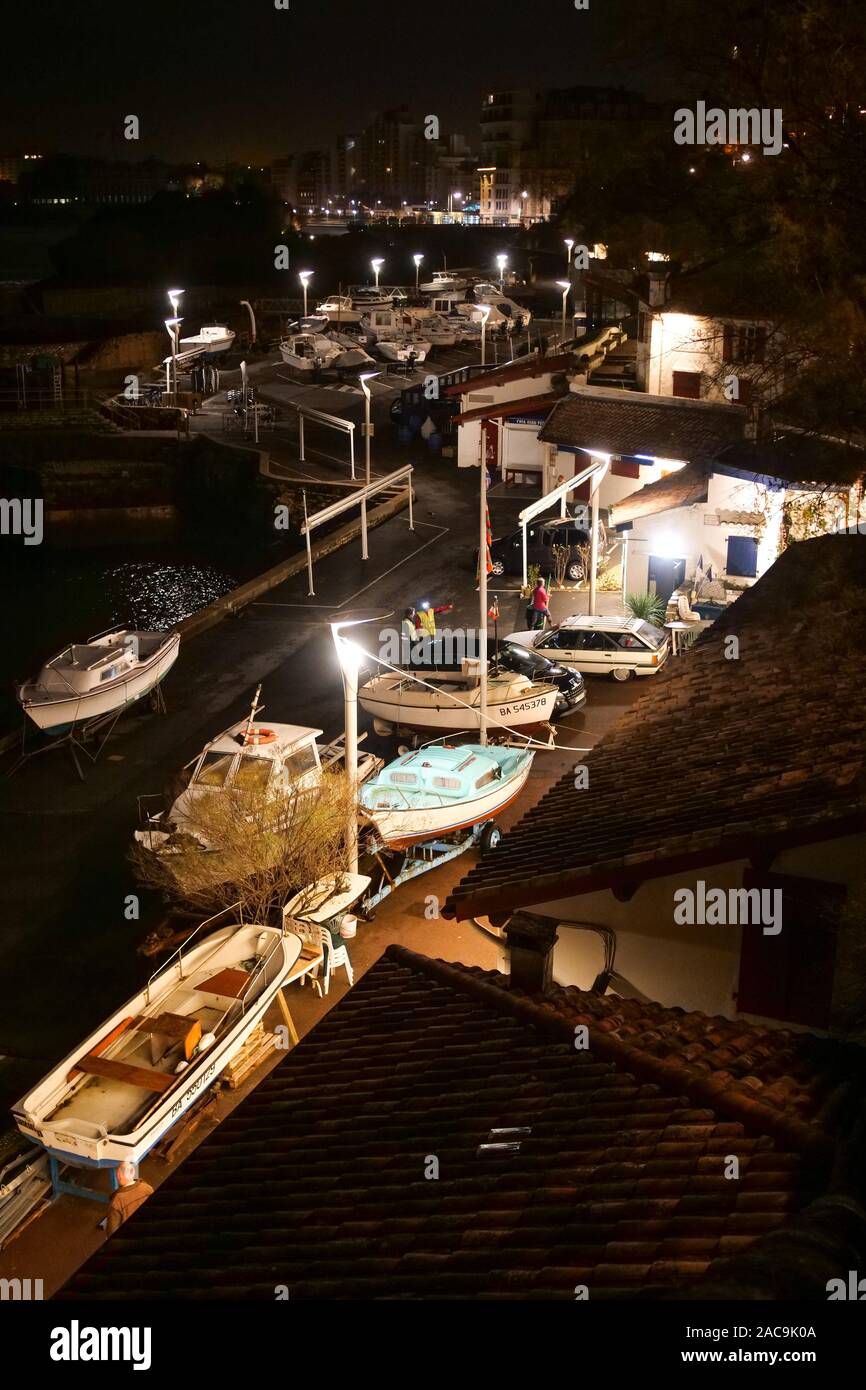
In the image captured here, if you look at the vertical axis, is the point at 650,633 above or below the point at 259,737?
above

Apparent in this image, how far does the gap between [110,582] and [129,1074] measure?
30490 mm

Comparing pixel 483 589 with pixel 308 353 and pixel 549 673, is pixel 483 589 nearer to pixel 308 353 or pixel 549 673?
pixel 549 673

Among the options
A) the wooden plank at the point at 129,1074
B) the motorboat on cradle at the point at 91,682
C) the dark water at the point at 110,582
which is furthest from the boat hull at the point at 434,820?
the dark water at the point at 110,582

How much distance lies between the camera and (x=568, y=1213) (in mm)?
5898

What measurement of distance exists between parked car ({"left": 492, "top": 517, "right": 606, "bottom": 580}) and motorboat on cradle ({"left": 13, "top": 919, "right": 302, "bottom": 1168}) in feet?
51.5

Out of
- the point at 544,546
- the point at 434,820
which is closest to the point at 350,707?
the point at 434,820

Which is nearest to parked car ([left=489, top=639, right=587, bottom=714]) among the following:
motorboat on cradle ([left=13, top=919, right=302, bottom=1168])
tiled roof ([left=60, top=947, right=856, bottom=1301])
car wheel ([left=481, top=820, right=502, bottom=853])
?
car wheel ([left=481, top=820, right=502, bottom=853])

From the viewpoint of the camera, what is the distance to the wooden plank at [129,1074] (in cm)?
1233

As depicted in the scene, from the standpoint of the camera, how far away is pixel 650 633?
2348 centimetres

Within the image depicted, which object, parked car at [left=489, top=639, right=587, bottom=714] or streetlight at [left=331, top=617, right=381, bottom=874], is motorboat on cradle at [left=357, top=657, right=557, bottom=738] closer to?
parked car at [left=489, top=639, right=587, bottom=714]

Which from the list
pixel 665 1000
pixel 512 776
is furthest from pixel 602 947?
pixel 512 776

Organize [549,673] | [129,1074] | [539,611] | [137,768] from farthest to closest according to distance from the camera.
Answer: [539,611], [549,673], [137,768], [129,1074]

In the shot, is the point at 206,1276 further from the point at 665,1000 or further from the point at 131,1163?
the point at 131,1163

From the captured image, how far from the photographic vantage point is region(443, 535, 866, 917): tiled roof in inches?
341
